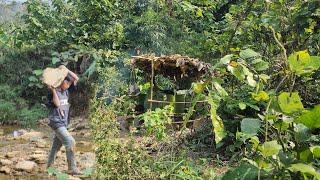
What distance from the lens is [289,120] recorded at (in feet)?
4.97

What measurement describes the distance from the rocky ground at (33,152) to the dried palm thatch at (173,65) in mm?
1662

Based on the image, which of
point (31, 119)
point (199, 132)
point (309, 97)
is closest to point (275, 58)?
point (309, 97)

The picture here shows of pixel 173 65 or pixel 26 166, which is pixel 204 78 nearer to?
pixel 26 166

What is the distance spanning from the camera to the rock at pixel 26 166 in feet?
21.1

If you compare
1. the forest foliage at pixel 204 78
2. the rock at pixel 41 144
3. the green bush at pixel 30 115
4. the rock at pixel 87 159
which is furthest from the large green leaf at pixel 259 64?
the green bush at pixel 30 115

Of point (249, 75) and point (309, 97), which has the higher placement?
point (249, 75)

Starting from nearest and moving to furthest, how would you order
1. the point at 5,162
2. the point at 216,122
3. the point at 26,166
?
1. the point at 216,122
2. the point at 26,166
3. the point at 5,162

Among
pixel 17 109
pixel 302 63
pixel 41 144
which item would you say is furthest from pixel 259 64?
pixel 17 109

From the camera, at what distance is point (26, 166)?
21.4 feet

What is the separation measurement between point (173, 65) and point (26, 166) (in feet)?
9.32

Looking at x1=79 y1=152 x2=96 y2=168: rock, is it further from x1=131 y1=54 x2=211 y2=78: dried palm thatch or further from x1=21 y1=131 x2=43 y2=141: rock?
x1=21 y1=131 x2=43 y2=141: rock

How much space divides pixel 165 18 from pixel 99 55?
1.94 metres

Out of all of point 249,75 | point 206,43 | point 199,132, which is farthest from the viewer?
point 206,43

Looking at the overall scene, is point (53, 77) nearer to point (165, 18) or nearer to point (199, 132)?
point (199, 132)
